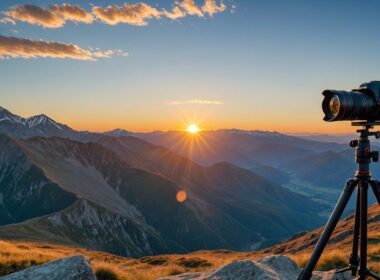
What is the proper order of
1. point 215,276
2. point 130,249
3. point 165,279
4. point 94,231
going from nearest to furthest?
point 215,276, point 165,279, point 94,231, point 130,249

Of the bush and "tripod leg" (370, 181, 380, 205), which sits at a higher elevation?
"tripod leg" (370, 181, 380, 205)

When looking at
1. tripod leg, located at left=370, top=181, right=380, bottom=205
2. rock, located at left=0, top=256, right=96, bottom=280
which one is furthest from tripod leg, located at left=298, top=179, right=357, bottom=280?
rock, located at left=0, top=256, right=96, bottom=280

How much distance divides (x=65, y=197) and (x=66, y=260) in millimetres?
187778

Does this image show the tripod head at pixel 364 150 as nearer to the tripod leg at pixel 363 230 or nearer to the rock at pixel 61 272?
the tripod leg at pixel 363 230

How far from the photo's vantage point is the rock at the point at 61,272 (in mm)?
8188

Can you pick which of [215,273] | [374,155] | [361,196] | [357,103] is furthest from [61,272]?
[357,103]

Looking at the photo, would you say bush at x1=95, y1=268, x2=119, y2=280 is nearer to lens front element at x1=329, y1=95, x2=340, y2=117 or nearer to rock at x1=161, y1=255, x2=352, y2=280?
rock at x1=161, y1=255, x2=352, y2=280

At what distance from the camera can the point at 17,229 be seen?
299 feet

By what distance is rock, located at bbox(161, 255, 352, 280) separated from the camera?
7.62m

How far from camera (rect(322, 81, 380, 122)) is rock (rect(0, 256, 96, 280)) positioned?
244 inches

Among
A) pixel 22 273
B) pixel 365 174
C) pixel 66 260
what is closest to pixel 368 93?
pixel 365 174

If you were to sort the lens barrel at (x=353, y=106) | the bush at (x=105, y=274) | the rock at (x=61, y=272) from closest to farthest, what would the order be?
the lens barrel at (x=353, y=106) → the rock at (x=61, y=272) → the bush at (x=105, y=274)

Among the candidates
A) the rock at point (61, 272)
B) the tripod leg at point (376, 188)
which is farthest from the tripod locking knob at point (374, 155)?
the rock at point (61, 272)

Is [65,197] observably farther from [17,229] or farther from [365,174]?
[365,174]
